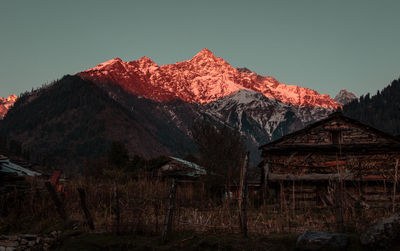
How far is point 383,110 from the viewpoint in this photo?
590 ft

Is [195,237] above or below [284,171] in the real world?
below

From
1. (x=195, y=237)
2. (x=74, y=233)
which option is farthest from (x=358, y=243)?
(x=74, y=233)

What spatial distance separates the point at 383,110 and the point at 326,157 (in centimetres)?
18192

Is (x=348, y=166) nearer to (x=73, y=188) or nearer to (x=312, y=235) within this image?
(x=312, y=235)

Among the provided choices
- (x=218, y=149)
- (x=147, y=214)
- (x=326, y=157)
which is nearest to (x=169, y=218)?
(x=147, y=214)

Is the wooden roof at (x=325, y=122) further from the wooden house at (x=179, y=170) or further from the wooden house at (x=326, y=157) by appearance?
→ the wooden house at (x=179, y=170)

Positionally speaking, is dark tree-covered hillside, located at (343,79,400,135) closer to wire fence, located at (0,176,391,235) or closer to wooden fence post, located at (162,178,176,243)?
wire fence, located at (0,176,391,235)

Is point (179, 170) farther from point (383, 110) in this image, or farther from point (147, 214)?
point (383, 110)

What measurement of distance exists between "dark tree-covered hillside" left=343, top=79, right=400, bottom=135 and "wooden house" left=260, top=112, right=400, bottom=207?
483ft

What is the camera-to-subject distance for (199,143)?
3619 centimetres

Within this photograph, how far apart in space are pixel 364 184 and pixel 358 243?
14.4m

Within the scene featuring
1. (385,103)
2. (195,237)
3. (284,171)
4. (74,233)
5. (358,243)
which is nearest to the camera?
(358,243)

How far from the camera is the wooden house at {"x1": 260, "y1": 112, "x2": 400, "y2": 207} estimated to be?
65.8 feet

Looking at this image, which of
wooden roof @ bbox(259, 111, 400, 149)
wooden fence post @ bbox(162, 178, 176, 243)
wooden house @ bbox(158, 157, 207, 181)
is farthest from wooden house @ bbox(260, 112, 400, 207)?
wooden house @ bbox(158, 157, 207, 181)
